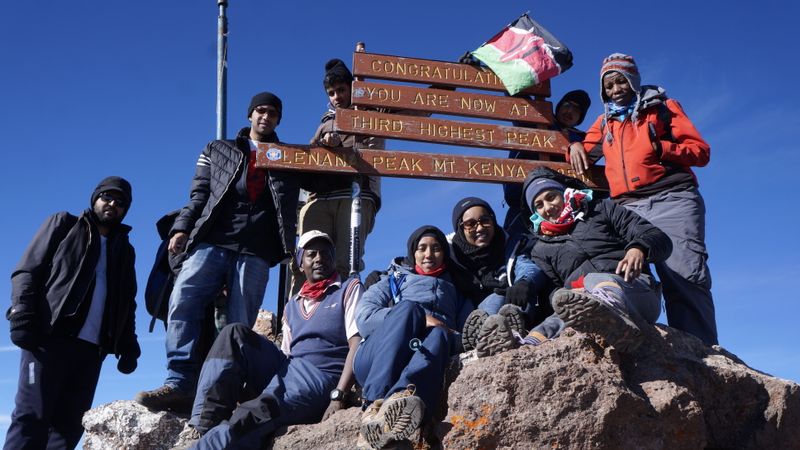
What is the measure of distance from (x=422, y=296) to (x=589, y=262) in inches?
45.7

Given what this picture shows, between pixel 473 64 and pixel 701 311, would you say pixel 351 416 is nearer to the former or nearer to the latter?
pixel 701 311

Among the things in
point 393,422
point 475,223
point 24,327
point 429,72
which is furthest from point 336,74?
point 393,422

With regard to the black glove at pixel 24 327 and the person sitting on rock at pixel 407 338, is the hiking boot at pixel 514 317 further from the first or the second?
the black glove at pixel 24 327

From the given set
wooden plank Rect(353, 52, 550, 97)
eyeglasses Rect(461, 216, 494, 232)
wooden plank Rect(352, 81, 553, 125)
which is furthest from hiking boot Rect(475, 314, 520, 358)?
wooden plank Rect(353, 52, 550, 97)

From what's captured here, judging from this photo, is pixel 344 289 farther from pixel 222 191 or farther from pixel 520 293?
pixel 222 191

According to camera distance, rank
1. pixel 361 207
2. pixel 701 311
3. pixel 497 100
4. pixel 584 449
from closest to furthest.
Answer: pixel 584 449, pixel 701 311, pixel 361 207, pixel 497 100

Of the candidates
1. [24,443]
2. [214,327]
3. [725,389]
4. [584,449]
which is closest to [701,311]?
[725,389]

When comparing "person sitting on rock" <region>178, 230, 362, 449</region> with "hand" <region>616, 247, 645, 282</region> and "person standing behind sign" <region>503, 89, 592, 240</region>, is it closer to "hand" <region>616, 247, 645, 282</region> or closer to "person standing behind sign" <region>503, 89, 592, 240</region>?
"hand" <region>616, 247, 645, 282</region>

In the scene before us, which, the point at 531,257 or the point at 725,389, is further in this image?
the point at 531,257

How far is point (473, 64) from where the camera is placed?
30.3 ft

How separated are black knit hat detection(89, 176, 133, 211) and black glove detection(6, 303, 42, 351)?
3.47 ft

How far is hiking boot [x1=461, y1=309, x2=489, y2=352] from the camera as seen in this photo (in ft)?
16.3

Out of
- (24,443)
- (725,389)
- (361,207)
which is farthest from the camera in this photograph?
(361,207)

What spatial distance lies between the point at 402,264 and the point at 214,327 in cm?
166
